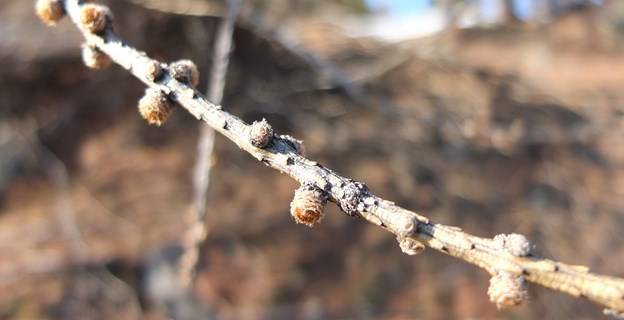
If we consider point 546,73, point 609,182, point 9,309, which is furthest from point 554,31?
point 9,309

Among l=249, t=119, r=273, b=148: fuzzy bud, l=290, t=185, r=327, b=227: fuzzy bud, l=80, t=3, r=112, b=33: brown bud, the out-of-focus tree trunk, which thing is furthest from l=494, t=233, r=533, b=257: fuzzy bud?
the out-of-focus tree trunk

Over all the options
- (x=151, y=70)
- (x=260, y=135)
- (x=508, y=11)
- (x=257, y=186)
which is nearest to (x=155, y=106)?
(x=151, y=70)

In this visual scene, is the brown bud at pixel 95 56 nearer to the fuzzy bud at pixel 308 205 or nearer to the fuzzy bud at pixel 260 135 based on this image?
the fuzzy bud at pixel 260 135

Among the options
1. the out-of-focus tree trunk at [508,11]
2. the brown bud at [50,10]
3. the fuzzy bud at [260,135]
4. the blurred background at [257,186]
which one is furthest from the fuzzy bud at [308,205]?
the out-of-focus tree trunk at [508,11]

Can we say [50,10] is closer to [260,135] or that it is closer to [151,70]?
[151,70]

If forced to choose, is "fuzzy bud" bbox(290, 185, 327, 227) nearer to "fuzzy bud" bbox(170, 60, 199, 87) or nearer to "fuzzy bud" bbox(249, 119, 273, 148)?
"fuzzy bud" bbox(249, 119, 273, 148)
